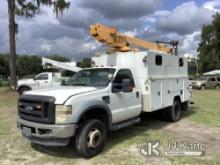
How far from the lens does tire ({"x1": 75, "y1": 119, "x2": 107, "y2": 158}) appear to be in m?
6.25

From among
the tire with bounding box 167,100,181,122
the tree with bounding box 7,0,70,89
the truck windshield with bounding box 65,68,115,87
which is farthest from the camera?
the tree with bounding box 7,0,70,89

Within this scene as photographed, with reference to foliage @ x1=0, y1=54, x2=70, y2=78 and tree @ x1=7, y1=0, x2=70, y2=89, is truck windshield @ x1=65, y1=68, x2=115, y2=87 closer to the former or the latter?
tree @ x1=7, y1=0, x2=70, y2=89

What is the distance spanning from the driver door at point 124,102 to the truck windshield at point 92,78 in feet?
0.84

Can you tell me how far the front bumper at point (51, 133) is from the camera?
5953 mm

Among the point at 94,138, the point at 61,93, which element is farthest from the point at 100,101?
the point at 61,93

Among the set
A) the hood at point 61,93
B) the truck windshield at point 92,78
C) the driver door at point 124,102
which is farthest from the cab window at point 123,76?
the hood at point 61,93

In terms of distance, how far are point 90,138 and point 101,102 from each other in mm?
826

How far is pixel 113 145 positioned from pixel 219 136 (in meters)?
3.07

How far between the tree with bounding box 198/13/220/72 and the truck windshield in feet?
172

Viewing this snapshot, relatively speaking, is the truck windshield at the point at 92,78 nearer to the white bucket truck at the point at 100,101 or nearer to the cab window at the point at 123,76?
the white bucket truck at the point at 100,101

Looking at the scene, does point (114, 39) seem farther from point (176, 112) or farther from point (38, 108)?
point (38, 108)

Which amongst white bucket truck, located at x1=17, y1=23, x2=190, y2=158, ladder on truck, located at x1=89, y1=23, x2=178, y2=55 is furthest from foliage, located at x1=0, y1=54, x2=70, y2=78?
white bucket truck, located at x1=17, y1=23, x2=190, y2=158

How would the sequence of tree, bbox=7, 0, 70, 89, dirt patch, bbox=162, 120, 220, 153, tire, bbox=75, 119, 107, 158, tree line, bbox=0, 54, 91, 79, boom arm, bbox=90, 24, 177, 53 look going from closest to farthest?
tire, bbox=75, 119, 107, 158 < dirt patch, bbox=162, 120, 220, 153 < boom arm, bbox=90, 24, 177, 53 < tree, bbox=7, 0, 70, 89 < tree line, bbox=0, 54, 91, 79

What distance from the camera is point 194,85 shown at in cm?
3341
